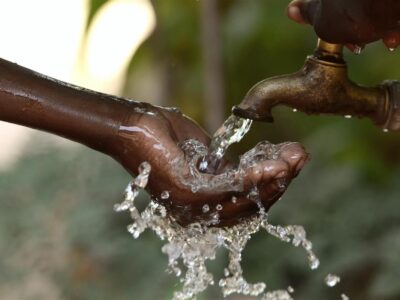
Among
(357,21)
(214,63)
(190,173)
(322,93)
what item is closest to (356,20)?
(357,21)

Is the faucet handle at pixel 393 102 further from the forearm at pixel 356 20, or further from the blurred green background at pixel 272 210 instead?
the blurred green background at pixel 272 210

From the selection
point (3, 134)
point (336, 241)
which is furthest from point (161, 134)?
point (3, 134)

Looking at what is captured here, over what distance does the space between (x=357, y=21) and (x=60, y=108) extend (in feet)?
0.95

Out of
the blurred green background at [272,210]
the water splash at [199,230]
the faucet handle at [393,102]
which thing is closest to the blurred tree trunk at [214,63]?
the blurred green background at [272,210]

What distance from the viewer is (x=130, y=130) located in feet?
3.22

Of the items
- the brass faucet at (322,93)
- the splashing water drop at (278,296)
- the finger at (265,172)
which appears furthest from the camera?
the splashing water drop at (278,296)

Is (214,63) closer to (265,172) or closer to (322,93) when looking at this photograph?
(322,93)

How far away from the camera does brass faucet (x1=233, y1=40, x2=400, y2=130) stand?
3.43 feet

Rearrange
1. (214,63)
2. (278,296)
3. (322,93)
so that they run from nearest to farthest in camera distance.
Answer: (322,93) < (278,296) < (214,63)

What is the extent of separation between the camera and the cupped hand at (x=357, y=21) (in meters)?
0.96

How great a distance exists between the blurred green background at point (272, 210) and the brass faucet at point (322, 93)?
1194 millimetres

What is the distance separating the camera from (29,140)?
10.3ft

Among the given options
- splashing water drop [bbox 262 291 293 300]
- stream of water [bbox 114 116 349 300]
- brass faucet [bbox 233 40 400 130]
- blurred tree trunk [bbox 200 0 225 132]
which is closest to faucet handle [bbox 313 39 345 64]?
brass faucet [bbox 233 40 400 130]

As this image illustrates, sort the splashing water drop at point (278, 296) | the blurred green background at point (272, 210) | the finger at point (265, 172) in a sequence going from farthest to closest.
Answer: the blurred green background at point (272, 210) → the splashing water drop at point (278, 296) → the finger at point (265, 172)
